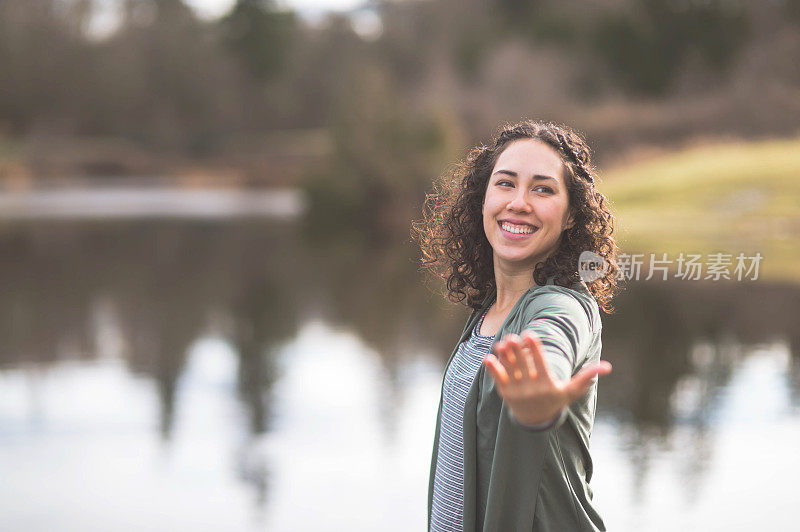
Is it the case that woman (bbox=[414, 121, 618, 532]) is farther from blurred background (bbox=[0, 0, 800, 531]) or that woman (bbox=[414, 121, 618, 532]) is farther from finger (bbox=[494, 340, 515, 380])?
blurred background (bbox=[0, 0, 800, 531])

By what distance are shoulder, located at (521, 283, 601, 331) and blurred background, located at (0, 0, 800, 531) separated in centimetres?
298

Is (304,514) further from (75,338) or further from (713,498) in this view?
(75,338)

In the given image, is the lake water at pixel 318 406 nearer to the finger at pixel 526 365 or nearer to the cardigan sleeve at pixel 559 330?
the cardigan sleeve at pixel 559 330

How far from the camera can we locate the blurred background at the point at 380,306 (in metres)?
5.05

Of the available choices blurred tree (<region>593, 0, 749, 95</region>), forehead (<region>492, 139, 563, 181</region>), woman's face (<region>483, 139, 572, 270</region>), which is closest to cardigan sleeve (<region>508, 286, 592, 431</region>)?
woman's face (<region>483, 139, 572, 270</region>)

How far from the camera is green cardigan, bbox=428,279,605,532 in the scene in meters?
1.68

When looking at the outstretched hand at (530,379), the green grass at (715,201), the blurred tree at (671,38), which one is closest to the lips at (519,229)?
the outstretched hand at (530,379)

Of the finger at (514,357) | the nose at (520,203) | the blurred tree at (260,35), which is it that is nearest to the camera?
the finger at (514,357)

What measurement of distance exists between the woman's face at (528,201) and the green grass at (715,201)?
13.2m

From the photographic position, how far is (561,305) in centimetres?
167

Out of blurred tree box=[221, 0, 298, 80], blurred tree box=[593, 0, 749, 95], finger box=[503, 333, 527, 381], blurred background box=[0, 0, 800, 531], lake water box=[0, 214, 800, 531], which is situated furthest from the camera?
blurred tree box=[221, 0, 298, 80]

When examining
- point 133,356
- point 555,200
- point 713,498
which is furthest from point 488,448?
point 133,356

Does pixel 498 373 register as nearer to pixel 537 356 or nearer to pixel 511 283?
pixel 537 356

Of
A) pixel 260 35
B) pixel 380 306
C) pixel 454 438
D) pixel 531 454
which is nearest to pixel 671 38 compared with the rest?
pixel 260 35
